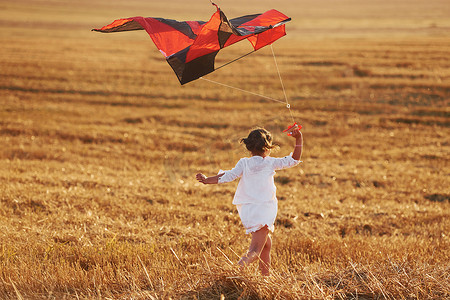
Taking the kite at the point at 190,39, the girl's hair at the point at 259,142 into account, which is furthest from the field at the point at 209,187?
the kite at the point at 190,39

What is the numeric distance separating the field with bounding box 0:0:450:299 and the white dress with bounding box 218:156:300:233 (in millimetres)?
490

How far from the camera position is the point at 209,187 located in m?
9.38

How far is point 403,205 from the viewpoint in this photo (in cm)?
844

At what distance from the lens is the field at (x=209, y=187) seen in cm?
429

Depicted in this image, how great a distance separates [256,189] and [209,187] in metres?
5.01

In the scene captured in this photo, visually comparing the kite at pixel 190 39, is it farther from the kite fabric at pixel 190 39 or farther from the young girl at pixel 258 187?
the young girl at pixel 258 187

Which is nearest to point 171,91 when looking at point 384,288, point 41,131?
point 41,131

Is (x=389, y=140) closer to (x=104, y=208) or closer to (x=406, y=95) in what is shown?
(x=406, y=95)

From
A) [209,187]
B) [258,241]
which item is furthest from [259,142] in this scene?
[209,187]

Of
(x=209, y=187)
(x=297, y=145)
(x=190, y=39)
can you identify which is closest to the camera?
(x=297, y=145)

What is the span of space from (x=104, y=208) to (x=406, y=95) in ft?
52.6

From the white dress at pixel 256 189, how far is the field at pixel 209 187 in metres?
0.49

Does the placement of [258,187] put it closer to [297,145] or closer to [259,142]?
[259,142]

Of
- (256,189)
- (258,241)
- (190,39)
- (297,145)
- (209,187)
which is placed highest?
(190,39)
